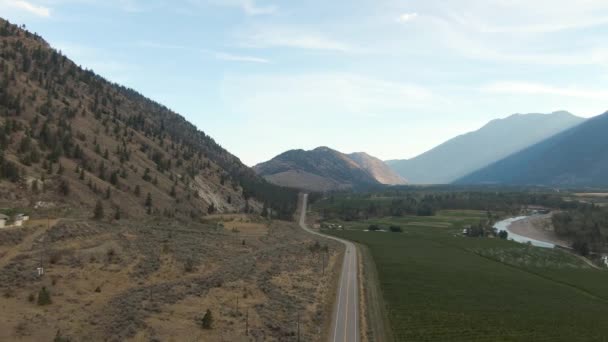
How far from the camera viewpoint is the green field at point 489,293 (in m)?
55.8

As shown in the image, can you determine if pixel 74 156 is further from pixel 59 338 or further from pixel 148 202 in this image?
pixel 59 338

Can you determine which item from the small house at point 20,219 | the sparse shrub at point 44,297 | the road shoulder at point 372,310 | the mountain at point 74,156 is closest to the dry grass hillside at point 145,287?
the sparse shrub at point 44,297

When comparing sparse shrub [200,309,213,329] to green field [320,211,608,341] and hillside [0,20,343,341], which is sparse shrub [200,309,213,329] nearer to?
hillside [0,20,343,341]

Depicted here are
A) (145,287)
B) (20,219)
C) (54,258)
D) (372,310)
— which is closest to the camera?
(145,287)

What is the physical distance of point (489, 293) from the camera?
251 ft

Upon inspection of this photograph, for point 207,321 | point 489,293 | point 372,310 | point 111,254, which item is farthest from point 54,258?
point 489,293

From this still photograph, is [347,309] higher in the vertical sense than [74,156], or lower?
lower

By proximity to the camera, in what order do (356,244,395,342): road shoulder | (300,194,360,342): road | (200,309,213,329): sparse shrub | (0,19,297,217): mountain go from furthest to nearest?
(0,19,297,217): mountain
(356,244,395,342): road shoulder
(300,194,360,342): road
(200,309,213,329): sparse shrub

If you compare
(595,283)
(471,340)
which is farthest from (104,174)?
(595,283)

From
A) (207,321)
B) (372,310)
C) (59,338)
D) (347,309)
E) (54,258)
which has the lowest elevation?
(372,310)

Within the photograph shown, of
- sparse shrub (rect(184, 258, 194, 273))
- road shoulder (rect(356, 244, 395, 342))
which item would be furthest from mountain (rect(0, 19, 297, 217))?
road shoulder (rect(356, 244, 395, 342))

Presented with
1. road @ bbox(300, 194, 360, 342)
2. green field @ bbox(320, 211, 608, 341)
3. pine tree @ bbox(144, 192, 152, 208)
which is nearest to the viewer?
road @ bbox(300, 194, 360, 342)

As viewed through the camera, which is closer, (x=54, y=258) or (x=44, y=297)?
(x=44, y=297)

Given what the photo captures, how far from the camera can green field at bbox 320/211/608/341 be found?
55844 millimetres
